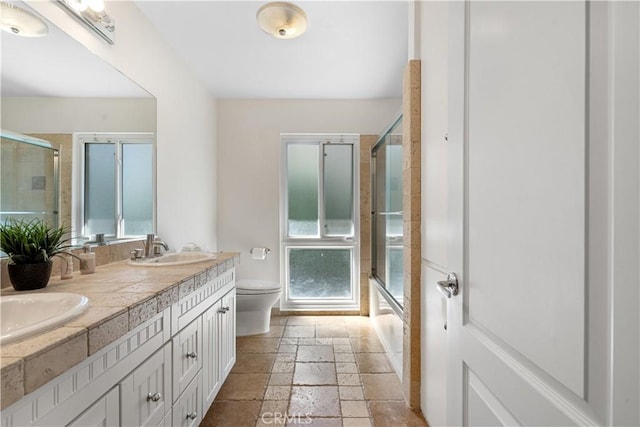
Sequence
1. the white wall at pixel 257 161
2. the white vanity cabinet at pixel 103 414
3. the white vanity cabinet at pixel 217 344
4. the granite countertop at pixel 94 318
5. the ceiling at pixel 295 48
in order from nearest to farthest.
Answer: the granite countertop at pixel 94 318 < the white vanity cabinet at pixel 103 414 < the white vanity cabinet at pixel 217 344 < the ceiling at pixel 295 48 < the white wall at pixel 257 161

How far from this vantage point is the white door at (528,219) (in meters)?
0.45

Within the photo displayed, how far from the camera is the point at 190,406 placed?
138 centimetres

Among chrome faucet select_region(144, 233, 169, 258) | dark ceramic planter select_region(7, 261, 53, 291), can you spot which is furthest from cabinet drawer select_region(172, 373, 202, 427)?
chrome faucet select_region(144, 233, 169, 258)

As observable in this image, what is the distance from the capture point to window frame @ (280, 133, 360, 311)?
133 inches

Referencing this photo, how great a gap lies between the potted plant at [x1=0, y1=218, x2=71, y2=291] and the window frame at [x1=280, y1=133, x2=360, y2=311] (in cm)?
236

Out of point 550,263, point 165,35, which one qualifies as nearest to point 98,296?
point 550,263

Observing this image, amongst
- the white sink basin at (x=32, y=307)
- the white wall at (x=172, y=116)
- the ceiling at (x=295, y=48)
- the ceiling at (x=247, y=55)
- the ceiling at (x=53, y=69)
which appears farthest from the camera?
the ceiling at (x=295, y=48)

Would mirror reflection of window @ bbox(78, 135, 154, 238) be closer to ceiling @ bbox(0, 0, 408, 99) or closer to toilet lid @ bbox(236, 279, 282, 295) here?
ceiling @ bbox(0, 0, 408, 99)

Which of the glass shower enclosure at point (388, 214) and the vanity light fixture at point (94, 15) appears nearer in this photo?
the vanity light fixture at point (94, 15)

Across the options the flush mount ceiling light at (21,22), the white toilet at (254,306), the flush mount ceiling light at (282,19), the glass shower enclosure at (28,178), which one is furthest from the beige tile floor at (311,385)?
the flush mount ceiling light at (282,19)

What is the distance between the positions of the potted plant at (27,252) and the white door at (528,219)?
1.47 meters

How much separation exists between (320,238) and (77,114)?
246 centimetres

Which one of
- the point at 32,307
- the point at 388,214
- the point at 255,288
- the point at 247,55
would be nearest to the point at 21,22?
the point at 32,307

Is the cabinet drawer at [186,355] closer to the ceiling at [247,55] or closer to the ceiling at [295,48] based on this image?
the ceiling at [247,55]
